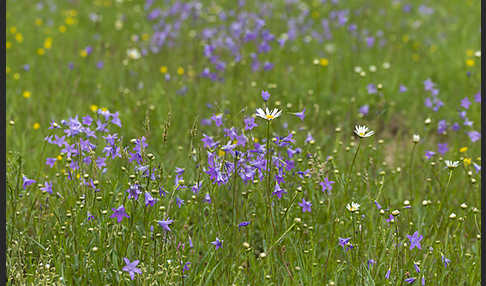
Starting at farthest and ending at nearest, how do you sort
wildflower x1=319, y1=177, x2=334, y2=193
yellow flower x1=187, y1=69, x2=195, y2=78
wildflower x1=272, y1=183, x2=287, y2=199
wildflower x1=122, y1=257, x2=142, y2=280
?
yellow flower x1=187, y1=69, x2=195, y2=78 → wildflower x1=319, y1=177, x2=334, y2=193 → wildflower x1=272, y1=183, x2=287, y2=199 → wildflower x1=122, y1=257, x2=142, y2=280

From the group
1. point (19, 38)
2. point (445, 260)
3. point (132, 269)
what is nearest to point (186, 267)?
point (132, 269)

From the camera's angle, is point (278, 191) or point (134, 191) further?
point (278, 191)

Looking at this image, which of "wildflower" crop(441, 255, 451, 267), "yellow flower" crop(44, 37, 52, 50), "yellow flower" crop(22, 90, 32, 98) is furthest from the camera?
"yellow flower" crop(44, 37, 52, 50)

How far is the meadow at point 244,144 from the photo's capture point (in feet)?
8.07

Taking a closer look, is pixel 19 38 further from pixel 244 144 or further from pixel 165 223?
pixel 165 223

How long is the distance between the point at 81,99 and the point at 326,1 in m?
3.22

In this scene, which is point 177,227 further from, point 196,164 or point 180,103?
point 180,103

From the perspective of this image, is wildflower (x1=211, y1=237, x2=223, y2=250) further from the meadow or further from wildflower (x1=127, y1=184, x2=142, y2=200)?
wildflower (x1=127, y1=184, x2=142, y2=200)

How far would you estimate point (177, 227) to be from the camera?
108 inches

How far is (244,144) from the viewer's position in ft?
8.96

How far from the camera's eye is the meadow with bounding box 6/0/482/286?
246cm

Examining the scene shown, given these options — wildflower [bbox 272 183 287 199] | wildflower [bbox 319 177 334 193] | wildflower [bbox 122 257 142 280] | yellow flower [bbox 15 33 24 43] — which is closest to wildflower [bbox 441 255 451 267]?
wildflower [bbox 319 177 334 193]

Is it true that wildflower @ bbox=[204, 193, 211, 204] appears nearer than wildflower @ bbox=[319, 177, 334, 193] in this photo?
Yes

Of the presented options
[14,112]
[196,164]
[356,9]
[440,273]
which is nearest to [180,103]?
[14,112]
